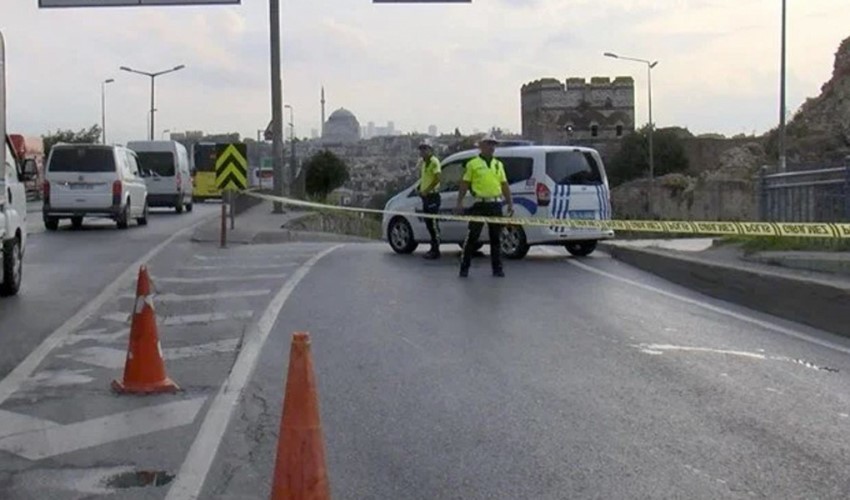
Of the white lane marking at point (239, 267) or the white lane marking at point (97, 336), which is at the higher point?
the white lane marking at point (239, 267)

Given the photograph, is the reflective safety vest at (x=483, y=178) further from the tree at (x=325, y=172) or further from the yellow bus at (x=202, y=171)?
the tree at (x=325, y=172)

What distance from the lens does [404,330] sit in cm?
1191

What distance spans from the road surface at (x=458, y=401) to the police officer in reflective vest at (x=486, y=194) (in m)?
1.80

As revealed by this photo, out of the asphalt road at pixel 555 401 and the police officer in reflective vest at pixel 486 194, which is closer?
the asphalt road at pixel 555 401

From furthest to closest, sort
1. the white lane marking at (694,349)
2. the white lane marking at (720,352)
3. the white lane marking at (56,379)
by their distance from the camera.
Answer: the white lane marking at (694,349)
the white lane marking at (720,352)
the white lane marking at (56,379)

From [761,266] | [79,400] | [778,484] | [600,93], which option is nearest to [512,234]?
[761,266]

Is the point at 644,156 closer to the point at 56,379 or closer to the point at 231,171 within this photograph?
the point at 231,171

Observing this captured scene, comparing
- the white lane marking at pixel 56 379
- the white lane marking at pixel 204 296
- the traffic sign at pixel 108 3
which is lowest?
the white lane marking at pixel 56 379

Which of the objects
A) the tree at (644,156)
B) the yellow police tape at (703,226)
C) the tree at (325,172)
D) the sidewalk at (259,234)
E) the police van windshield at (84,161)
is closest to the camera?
the yellow police tape at (703,226)

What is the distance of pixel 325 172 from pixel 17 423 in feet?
224

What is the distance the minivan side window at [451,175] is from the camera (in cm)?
2094

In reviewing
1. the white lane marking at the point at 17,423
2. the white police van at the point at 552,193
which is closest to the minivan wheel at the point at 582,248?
the white police van at the point at 552,193

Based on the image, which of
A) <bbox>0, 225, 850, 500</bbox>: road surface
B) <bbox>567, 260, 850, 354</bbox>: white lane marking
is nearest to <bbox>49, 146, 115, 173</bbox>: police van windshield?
<bbox>0, 225, 850, 500</bbox>: road surface

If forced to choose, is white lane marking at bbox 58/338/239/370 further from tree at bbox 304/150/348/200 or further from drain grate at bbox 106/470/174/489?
tree at bbox 304/150/348/200
